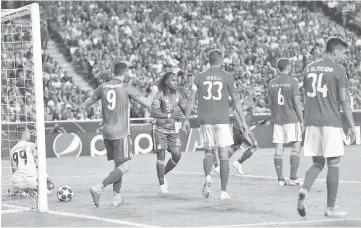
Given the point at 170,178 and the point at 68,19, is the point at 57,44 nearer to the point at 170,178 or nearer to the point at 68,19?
the point at 68,19

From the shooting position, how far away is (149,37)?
1282 inches

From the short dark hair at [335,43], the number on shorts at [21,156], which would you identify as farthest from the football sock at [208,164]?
the short dark hair at [335,43]

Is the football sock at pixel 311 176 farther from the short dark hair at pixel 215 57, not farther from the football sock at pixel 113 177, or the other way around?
the football sock at pixel 113 177

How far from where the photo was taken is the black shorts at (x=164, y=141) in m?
14.6

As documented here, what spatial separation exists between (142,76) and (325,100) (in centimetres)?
1909

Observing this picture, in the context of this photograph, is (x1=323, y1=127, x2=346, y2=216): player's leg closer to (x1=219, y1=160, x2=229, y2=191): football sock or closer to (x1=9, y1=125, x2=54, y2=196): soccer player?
(x1=219, y1=160, x2=229, y2=191): football sock

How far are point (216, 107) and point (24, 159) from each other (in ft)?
11.3

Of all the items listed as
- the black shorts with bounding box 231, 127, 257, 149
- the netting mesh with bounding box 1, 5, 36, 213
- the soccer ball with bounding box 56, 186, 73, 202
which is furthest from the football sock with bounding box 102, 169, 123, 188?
the black shorts with bounding box 231, 127, 257, 149

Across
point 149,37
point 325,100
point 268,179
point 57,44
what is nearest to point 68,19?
point 57,44

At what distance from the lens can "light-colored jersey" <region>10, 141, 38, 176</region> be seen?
45.1 ft

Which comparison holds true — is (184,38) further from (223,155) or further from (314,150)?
(314,150)

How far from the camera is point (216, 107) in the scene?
1315 cm

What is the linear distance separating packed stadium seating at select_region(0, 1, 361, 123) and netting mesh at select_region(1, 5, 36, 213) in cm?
116

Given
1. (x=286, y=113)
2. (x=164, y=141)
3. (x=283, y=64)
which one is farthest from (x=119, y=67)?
(x=286, y=113)
